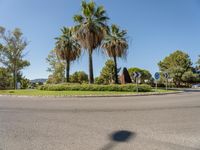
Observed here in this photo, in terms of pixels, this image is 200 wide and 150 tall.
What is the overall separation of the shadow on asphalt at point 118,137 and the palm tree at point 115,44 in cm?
2846

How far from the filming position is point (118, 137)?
4945 millimetres

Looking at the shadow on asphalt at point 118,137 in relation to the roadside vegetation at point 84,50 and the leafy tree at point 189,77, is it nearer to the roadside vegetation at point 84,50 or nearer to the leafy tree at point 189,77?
the roadside vegetation at point 84,50

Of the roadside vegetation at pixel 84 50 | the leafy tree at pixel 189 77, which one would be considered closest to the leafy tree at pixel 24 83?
the roadside vegetation at pixel 84 50

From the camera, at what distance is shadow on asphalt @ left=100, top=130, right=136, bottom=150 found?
4.35 metres

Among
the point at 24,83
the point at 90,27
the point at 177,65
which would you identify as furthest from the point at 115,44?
the point at 177,65

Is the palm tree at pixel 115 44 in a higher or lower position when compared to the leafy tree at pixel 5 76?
higher

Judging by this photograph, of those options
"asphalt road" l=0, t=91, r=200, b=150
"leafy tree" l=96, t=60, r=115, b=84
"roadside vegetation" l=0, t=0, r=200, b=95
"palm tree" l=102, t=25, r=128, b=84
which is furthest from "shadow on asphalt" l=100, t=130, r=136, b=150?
"leafy tree" l=96, t=60, r=115, b=84

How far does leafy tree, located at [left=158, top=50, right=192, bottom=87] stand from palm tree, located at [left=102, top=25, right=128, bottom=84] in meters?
32.7

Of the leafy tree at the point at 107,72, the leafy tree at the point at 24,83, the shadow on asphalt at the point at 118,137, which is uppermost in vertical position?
the leafy tree at the point at 107,72

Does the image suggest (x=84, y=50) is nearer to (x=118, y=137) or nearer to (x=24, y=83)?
(x=118, y=137)

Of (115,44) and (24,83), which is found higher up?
(115,44)

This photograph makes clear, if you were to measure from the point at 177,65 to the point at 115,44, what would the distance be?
39836 mm

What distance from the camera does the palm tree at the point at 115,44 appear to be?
33.7 meters

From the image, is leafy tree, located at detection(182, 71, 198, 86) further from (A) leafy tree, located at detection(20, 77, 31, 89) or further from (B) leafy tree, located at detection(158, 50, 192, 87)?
(A) leafy tree, located at detection(20, 77, 31, 89)
